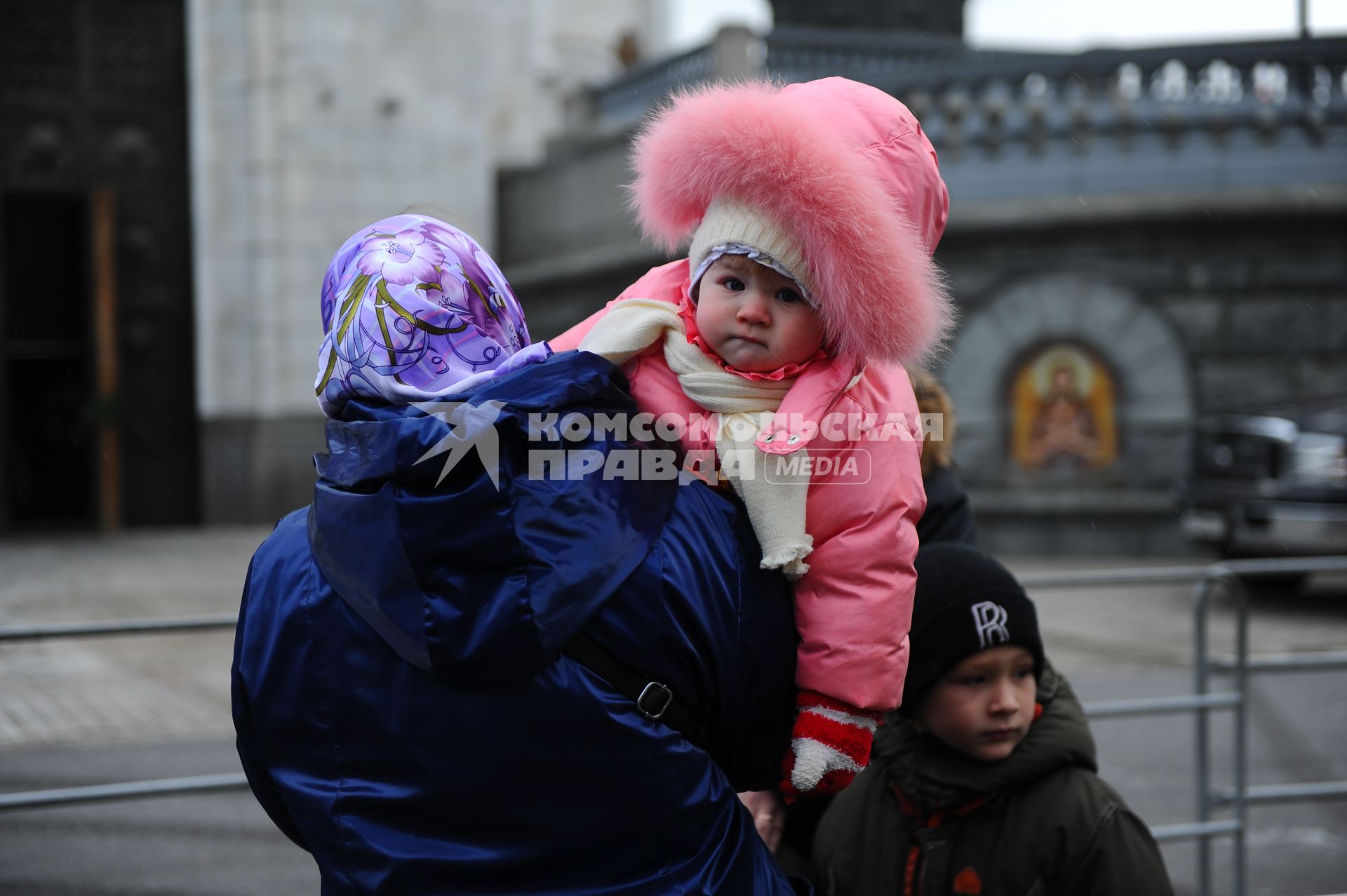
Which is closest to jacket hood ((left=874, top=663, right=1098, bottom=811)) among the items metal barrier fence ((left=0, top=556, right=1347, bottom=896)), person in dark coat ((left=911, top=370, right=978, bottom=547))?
person in dark coat ((left=911, top=370, right=978, bottom=547))

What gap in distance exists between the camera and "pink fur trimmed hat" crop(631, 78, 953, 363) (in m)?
1.74

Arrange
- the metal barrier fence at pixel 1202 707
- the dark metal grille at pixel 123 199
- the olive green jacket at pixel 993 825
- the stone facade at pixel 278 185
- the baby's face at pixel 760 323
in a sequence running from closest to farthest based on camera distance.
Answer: the baby's face at pixel 760 323 → the olive green jacket at pixel 993 825 → the metal barrier fence at pixel 1202 707 → the dark metal grille at pixel 123 199 → the stone facade at pixel 278 185

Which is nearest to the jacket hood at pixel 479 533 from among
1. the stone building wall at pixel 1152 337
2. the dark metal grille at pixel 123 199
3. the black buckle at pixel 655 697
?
the black buckle at pixel 655 697

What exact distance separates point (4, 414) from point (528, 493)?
49.2 feet

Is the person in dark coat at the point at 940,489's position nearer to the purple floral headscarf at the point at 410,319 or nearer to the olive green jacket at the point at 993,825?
the olive green jacket at the point at 993,825

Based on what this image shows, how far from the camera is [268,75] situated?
50.2ft

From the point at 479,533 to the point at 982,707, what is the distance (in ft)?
4.27

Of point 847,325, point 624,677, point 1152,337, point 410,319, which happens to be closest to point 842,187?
point 847,325

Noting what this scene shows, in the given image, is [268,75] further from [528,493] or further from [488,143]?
[528,493]

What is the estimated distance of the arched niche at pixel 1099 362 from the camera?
12.7 meters

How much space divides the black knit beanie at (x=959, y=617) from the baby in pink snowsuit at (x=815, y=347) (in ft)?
2.06

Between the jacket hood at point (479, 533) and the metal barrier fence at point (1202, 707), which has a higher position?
the jacket hood at point (479, 533)

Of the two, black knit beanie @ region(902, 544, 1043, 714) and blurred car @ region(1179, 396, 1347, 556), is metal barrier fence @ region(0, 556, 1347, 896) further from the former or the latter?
blurred car @ region(1179, 396, 1347, 556)

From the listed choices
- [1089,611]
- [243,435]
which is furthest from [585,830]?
[243,435]
